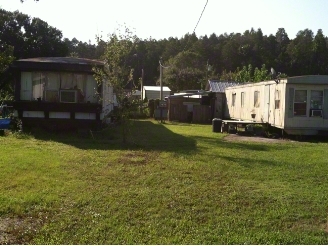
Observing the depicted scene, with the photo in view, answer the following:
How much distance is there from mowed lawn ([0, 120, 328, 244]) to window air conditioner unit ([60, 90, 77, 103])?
16.1ft

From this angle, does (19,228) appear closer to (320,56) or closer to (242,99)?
(242,99)

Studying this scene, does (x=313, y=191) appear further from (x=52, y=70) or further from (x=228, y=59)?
(x=228, y=59)

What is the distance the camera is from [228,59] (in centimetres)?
6288

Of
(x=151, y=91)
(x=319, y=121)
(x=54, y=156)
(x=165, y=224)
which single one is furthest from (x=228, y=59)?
(x=165, y=224)

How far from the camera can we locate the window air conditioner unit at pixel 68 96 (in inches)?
646

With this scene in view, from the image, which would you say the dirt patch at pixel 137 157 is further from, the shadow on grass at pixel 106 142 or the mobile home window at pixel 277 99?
the mobile home window at pixel 277 99

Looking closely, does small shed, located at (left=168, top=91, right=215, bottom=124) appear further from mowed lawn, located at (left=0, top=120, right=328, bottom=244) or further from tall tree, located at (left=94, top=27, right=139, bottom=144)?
mowed lawn, located at (left=0, top=120, right=328, bottom=244)

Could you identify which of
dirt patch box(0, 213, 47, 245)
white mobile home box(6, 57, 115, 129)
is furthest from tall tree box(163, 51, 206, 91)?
dirt patch box(0, 213, 47, 245)

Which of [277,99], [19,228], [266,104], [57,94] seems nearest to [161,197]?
[19,228]

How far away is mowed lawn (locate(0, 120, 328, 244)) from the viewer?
5.29 metres

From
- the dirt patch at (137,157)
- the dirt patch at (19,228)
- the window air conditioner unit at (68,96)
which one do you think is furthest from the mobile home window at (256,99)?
the dirt patch at (19,228)

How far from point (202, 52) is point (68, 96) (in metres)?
49.1

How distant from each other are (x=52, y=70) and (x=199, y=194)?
1074cm

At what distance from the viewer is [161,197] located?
6.88m
